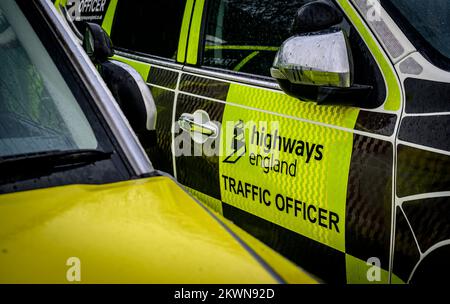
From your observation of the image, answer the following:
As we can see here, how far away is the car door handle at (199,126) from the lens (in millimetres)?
2660

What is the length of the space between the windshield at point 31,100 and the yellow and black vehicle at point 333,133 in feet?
2.86

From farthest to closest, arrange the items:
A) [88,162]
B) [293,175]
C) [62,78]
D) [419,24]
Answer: [293,175]
[419,24]
[62,78]
[88,162]

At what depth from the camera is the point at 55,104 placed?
156 cm

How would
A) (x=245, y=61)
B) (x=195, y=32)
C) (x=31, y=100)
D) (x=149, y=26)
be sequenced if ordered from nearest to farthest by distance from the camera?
(x=31, y=100) < (x=245, y=61) < (x=195, y=32) < (x=149, y=26)

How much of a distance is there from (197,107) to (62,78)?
122 centimetres

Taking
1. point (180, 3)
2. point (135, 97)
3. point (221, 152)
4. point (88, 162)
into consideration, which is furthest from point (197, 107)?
point (88, 162)

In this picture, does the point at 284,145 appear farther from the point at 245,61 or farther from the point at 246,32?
the point at 246,32

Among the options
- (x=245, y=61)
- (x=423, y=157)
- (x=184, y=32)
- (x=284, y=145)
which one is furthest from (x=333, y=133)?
(x=184, y=32)

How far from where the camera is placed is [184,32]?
302 centimetres

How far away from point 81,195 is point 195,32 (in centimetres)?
184

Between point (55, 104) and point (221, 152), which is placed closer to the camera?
point (55, 104)

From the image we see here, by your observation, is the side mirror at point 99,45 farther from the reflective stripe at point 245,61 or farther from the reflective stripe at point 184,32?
the reflective stripe at point 184,32

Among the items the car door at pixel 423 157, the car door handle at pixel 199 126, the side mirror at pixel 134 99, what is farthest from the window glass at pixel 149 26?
the car door at pixel 423 157

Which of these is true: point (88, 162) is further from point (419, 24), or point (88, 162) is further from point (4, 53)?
point (419, 24)
